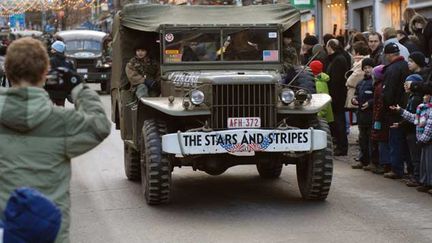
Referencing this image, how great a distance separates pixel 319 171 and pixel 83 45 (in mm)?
26927

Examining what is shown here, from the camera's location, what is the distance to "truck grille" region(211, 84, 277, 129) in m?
9.55

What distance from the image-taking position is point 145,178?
387 inches

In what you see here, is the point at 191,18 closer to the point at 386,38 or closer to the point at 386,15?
the point at 386,38

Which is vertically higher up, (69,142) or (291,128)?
(69,142)

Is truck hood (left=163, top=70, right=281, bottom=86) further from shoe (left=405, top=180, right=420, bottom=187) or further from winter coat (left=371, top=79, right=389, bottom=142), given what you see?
shoe (left=405, top=180, right=420, bottom=187)

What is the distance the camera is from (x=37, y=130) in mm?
4266

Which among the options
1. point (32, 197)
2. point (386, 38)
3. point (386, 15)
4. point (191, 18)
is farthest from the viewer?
point (386, 15)

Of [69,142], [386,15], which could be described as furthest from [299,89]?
[386,15]

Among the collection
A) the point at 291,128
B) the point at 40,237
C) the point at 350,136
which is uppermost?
the point at 40,237

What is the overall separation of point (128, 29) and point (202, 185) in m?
2.27

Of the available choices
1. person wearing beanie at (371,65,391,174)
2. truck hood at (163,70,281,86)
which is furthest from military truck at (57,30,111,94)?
truck hood at (163,70,281,86)

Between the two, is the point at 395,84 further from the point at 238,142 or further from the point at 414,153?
the point at 238,142

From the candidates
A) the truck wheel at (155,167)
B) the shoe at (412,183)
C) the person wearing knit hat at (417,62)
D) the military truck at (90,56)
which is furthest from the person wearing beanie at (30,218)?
the military truck at (90,56)

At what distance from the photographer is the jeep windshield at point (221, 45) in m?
11.1
